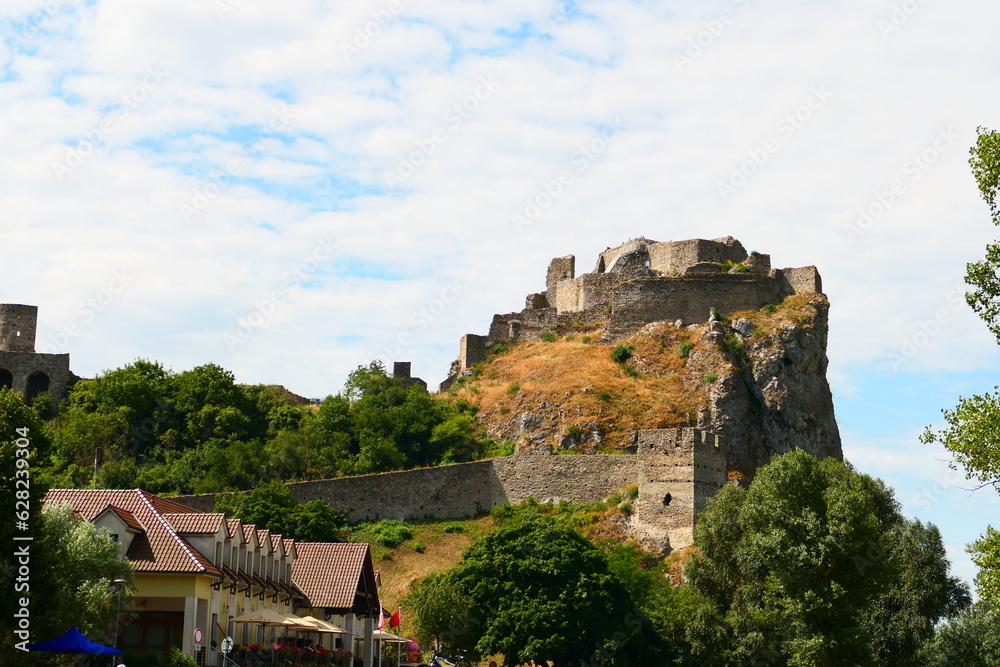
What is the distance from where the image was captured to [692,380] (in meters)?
82.7

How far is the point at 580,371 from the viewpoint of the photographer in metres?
86.8

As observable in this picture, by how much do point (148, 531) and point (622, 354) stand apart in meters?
50.0

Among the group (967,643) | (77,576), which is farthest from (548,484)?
(77,576)

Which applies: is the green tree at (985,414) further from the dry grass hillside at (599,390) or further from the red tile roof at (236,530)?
the dry grass hillside at (599,390)

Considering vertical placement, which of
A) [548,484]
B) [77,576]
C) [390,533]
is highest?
[548,484]

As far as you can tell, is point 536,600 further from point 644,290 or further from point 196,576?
point 644,290

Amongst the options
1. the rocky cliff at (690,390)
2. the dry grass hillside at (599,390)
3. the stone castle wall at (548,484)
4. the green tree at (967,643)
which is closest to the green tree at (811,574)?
the green tree at (967,643)

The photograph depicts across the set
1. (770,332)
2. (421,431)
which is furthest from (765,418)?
(421,431)

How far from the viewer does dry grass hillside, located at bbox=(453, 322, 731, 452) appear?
262 ft

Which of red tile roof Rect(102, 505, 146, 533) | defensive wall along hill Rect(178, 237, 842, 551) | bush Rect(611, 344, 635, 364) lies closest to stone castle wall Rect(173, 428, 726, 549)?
defensive wall along hill Rect(178, 237, 842, 551)

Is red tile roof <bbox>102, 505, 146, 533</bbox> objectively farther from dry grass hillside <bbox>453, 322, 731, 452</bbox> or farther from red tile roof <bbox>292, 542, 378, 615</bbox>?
dry grass hillside <bbox>453, 322, 731, 452</bbox>

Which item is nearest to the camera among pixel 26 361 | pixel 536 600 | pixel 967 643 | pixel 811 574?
pixel 811 574

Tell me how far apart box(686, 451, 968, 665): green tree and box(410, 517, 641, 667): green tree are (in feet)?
12.9

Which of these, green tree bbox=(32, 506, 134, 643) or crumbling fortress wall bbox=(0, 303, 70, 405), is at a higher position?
crumbling fortress wall bbox=(0, 303, 70, 405)
